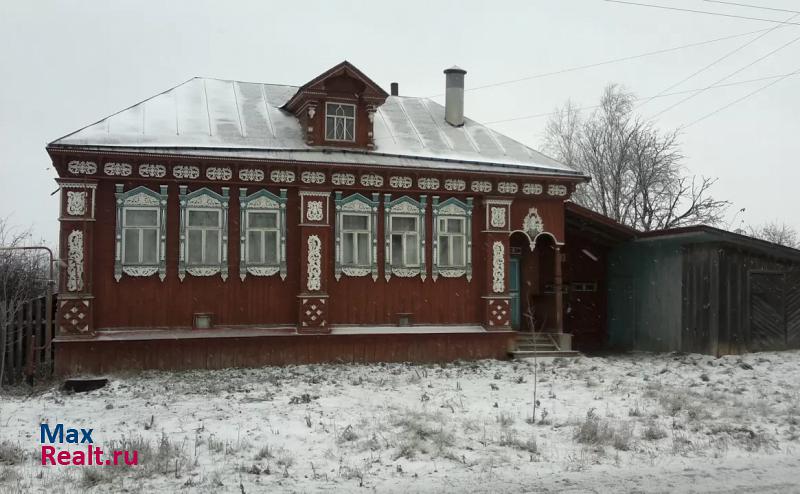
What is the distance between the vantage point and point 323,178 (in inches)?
615

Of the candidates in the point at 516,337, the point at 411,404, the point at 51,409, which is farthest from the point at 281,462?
the point at 516,337

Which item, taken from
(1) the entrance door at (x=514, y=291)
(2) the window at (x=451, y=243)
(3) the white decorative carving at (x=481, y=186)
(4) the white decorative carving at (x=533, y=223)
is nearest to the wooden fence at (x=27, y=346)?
(2) the window at (x=451, y=243)

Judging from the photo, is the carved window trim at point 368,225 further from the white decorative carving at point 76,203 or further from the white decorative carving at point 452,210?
the white decorative carving at point 76,203

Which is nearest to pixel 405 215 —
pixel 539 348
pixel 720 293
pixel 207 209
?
pixel 207 209

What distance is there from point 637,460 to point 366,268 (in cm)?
876

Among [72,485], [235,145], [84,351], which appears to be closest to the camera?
[72,485]

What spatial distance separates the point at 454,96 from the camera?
19156 millimetres

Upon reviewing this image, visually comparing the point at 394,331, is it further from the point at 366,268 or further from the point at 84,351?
the point at 84,351

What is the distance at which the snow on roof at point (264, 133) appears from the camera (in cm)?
1490

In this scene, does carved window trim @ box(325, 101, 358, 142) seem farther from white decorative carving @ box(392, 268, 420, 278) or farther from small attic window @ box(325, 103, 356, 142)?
white decorative carving @ box(392, 268, 420, 278)

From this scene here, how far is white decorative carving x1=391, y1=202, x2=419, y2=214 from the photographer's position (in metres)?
16.3

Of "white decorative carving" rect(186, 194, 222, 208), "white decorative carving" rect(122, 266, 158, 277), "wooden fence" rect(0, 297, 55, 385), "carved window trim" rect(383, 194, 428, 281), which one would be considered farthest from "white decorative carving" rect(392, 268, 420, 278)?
"wooden fence" rect(0, 297, 55, 385)

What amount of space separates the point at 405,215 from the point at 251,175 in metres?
3.51

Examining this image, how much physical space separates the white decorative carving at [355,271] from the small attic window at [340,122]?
289cm
